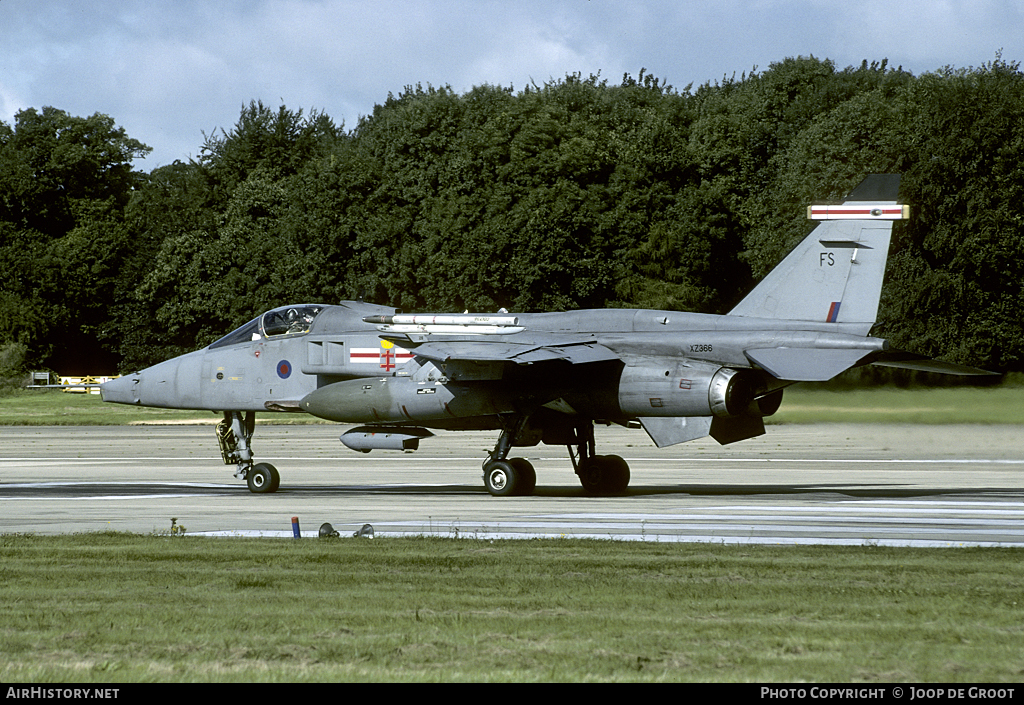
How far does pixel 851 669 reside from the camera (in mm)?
6668

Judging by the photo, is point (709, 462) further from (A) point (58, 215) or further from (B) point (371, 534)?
(A) point (58, 215)

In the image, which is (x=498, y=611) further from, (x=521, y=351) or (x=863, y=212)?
(x=863, y=212)

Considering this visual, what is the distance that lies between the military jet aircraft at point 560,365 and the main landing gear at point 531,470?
1.1 inches

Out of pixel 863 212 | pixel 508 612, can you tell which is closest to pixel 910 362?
pixel 863 212

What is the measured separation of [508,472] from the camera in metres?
20.1

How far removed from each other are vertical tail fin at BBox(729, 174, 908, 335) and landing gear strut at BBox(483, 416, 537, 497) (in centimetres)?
463

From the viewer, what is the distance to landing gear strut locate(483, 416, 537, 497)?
65.8 ft

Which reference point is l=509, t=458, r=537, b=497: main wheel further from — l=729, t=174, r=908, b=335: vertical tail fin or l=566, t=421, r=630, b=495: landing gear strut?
l=729, t=174, r=908, b=335: vertical tail fin

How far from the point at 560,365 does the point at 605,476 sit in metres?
2.16

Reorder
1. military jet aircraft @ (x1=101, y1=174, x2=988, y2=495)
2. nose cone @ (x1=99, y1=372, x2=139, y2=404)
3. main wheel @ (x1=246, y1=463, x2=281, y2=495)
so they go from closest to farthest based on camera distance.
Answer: military jet aircraft @ (x1=101, y1=174, x2=988, y2=495)
main wheel @ (x1=246, y1=463, x2=281, y2=495)
nose cone @ (x1=99, y1=372, x2=139, y2=404)

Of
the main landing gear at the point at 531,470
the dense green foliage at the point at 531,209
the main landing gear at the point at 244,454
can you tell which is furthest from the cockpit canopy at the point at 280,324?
the dense green foliage at the point at 531,209

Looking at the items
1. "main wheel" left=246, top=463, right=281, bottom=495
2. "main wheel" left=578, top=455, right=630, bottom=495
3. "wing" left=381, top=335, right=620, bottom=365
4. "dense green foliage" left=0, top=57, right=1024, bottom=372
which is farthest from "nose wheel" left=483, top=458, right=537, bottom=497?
"dense green foliage" left=0, top=57, right=1024, bottom=372

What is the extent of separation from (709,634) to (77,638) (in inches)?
159

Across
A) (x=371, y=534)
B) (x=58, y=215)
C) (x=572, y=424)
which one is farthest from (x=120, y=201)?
(x=371, y=534)
